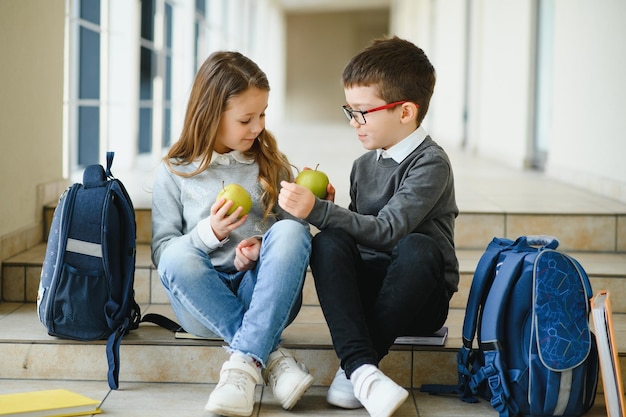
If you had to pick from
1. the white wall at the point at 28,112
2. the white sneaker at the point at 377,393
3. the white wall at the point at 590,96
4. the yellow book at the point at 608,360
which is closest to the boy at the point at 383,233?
the white sneaker at the point at 377,393

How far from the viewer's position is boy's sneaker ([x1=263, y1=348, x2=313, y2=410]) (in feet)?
6.72

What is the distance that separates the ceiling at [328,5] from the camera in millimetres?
18562

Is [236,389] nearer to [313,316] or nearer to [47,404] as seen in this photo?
[47,404]

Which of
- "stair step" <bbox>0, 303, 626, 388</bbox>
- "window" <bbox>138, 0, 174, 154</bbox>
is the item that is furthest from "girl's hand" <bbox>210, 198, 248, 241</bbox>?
"window" <bbox>138, 0, 174, 154</bbox>

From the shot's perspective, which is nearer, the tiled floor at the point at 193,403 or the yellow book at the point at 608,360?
the yellow book at the point at 608,360

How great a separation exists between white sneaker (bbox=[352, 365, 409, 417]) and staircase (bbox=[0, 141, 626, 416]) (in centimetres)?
26

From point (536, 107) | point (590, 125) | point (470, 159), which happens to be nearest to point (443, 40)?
point (470, 159)

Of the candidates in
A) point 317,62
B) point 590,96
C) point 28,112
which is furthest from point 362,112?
point 317,62

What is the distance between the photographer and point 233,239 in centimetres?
229

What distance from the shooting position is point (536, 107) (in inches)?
235

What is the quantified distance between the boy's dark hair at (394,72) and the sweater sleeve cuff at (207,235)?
510 millimetres

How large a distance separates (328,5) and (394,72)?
57.9 feet

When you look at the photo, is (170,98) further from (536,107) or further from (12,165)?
(12,165)

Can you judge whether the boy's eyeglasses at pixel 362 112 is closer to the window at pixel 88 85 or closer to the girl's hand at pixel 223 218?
the girl's hand at pixel 223 218
